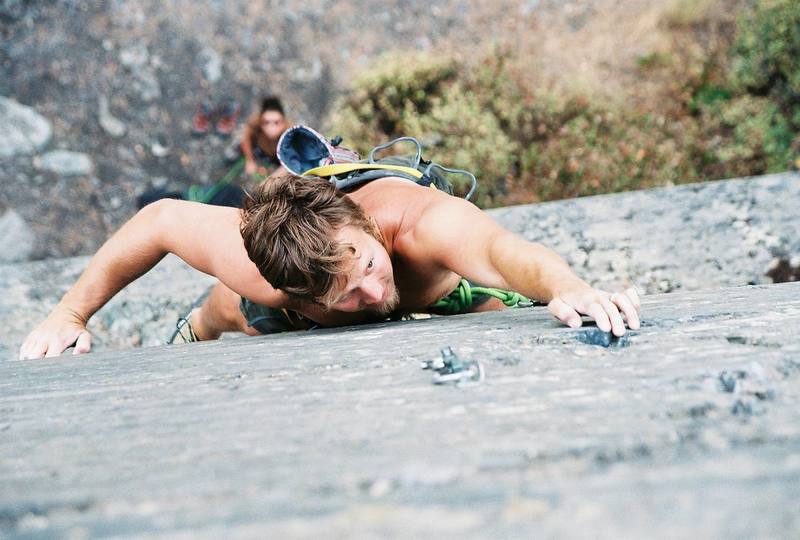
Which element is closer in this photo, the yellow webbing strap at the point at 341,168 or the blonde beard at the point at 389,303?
the blonde beard at the point at 389,303

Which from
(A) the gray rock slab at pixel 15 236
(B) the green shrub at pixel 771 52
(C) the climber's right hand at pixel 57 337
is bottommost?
(A) the gray rock slab at pixel 15 236

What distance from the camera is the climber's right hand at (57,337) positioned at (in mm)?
1891

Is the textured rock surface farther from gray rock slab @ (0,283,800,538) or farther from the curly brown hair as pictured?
gray rock slab @ (0,283,800,538)

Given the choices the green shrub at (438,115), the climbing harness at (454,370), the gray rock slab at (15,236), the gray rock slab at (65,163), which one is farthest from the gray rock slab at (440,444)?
the gray rock slab at (65,163)

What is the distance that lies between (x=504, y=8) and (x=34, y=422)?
19.4ft

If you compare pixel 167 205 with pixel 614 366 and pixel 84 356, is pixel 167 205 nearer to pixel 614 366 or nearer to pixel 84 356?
pixel 84 356

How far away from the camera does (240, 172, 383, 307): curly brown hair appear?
1.55 metres

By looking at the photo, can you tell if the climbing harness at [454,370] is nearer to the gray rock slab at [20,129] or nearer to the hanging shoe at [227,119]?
the hanging shoe at [227,119]

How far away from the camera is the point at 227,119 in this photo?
5.89 m

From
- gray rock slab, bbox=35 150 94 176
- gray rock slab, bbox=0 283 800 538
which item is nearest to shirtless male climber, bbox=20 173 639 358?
gray rock slab, bbox=0 283 800 538

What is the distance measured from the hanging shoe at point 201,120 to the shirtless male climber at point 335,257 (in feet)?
13.3

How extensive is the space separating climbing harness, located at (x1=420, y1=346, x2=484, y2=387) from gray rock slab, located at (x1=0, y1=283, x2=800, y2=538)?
0.02 metres

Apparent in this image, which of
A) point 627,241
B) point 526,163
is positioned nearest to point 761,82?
point 526,163

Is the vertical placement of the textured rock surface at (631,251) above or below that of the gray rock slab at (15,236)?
above
